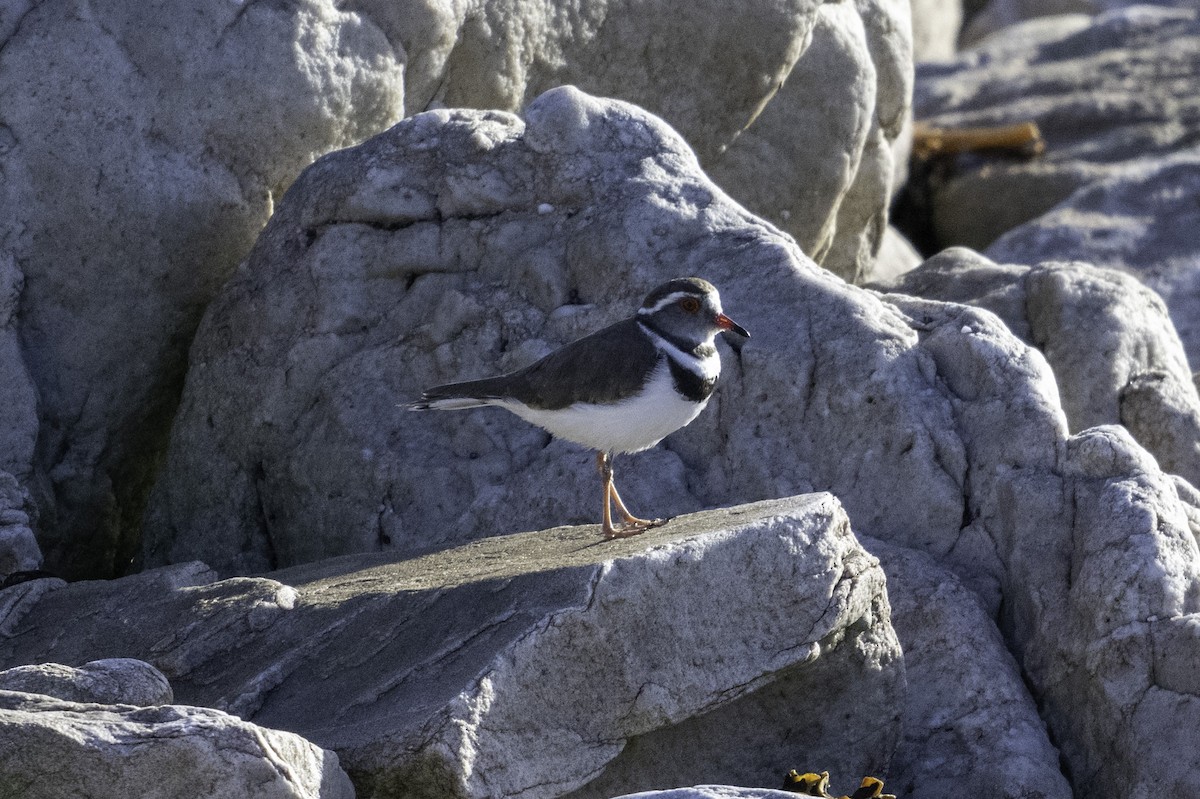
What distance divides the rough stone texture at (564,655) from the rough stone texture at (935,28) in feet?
62.7

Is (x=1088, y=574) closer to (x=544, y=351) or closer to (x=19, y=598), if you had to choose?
(x=544, y=351)

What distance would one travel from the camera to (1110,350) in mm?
9266

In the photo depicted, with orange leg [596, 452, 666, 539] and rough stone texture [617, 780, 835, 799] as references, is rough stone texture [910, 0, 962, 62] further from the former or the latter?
rough stone texture [617, 780, 835, 799]

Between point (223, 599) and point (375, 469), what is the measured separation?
6.30 feet

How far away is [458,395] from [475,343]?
90cm

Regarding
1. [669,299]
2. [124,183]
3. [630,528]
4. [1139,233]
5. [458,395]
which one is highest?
[124,183]

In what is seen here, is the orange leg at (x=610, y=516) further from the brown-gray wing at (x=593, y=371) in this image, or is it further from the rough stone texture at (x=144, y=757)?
the rough stone texture at (x=144, y=757)

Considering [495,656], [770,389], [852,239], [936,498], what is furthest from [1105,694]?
[852,239]

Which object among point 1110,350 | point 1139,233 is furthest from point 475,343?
point 1139,233

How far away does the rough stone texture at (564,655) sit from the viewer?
18.7ft

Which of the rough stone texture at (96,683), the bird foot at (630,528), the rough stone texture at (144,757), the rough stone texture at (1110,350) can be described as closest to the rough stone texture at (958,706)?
the bird foot at (630,528)

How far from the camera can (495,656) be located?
225 inches

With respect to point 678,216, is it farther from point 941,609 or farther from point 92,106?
point 92,106

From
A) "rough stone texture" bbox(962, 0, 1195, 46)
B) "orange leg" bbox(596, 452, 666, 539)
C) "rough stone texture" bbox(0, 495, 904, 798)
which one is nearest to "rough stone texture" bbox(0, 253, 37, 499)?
"rough stone texture" bbox(0, 495, 904, 798)
